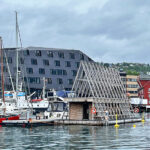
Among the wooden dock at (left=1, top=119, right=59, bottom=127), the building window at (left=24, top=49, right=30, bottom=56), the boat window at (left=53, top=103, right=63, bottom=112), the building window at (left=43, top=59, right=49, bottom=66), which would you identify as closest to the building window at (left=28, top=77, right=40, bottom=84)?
the building window at (left=43, top=59, right=49, bottom=66)

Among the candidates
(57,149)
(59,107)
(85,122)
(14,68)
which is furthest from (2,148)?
(14,68)

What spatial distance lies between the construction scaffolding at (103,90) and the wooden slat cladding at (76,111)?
2.14 meters

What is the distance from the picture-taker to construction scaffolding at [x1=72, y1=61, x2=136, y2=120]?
83.0 meters

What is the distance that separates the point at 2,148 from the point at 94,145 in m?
9.81

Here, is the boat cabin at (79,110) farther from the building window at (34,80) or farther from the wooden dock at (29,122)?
the building window at (34,80)

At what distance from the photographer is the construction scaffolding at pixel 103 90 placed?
272 feet

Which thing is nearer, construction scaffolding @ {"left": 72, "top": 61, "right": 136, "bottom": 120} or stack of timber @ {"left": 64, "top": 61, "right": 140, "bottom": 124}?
stack of timber @ {"left": 64, "top": 61, "right": 140, "bottom": 124}

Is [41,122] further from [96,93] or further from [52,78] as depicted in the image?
[52,78]

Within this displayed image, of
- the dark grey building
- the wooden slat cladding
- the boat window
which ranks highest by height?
the dark grey building

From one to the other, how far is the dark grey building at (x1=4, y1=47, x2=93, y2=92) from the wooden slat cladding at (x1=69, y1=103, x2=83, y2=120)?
2461 inches

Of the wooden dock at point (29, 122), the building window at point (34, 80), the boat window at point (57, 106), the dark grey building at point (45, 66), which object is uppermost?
the dark grey building at point (45, 66)

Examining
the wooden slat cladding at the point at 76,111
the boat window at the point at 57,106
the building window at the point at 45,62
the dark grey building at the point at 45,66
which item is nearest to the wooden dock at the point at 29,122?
the wooden slat cladding at the point at 76,111

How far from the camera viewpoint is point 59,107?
9669 centimetres

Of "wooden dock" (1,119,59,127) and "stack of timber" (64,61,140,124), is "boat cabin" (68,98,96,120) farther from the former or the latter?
"wooden dock" (1,119,59,127)
